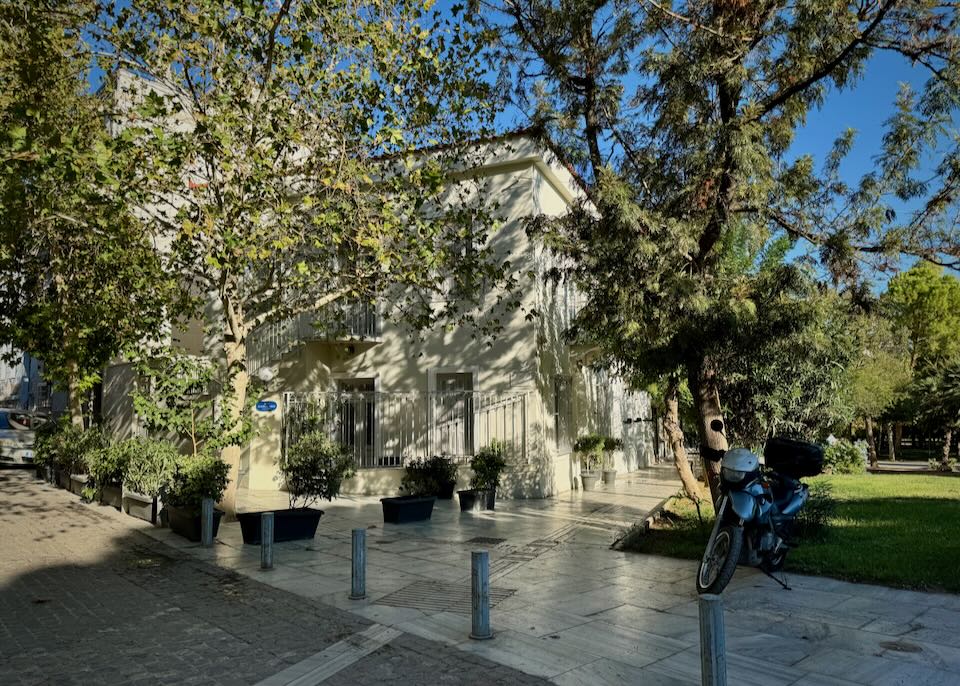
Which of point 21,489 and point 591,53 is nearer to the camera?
point 591,53

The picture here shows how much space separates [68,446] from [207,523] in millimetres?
8127

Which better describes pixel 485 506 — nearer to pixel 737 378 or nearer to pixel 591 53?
pixel 737 378

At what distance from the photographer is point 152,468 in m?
10.9

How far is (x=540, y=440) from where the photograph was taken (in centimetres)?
1418

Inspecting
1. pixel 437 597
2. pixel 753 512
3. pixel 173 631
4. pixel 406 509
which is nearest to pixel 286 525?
pixel 406 509

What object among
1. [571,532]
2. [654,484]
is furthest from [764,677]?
[654,484]

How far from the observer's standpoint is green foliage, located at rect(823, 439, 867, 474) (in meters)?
18.7

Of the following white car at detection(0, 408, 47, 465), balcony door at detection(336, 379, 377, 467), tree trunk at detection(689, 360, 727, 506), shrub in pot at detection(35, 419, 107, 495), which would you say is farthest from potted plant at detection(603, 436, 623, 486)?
white car at detection(0, 408, 47, 465)

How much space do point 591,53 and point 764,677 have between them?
25.5 feet

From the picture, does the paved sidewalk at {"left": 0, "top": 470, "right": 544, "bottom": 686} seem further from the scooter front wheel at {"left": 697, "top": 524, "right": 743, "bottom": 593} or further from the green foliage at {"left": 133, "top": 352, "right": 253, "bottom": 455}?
the scooter front wheel at {"left": 697, "top": 524, "right": 743, "bottom": 593}

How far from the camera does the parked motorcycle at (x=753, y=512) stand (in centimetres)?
602

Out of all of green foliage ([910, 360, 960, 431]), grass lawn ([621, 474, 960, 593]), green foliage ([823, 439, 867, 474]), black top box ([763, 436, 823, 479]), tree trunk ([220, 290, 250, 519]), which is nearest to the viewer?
grass lawn ([621, 474, 960, 593])

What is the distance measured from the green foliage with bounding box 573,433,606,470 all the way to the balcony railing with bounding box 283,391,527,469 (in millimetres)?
2470

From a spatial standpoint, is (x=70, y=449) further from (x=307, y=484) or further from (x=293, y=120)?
(x=293, y=120)
